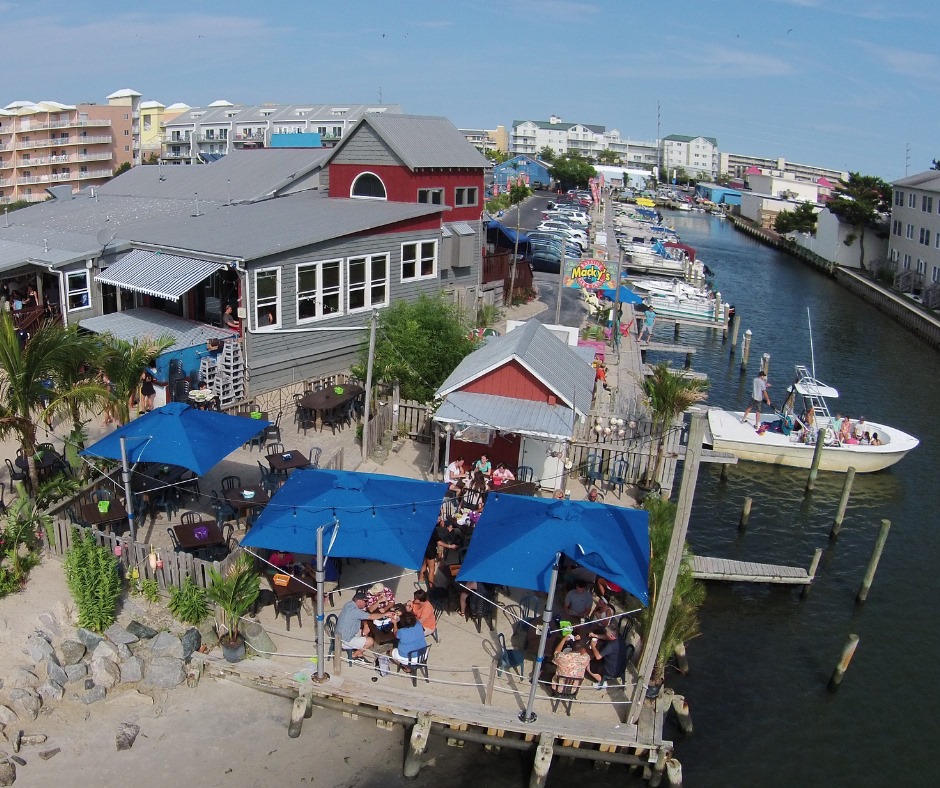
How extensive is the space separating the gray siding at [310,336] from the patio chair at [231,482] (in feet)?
17.9

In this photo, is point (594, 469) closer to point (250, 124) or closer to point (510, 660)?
point (510, 660)

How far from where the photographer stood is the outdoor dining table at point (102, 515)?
52.0ft

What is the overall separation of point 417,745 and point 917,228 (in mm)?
58783

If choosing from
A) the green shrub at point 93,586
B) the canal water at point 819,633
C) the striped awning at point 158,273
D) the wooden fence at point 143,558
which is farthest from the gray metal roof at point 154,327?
the canal water at point 819,633

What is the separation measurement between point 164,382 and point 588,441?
11477mm

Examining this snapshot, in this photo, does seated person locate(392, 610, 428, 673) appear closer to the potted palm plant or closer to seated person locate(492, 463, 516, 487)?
the potted palm plant

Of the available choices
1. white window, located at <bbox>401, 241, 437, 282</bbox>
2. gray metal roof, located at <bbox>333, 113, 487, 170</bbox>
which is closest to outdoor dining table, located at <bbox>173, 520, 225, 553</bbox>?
white window, located at <bbox>401, 241, 437, 282</bbox>

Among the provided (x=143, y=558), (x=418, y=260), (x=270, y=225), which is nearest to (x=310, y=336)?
(x=270, y=225)

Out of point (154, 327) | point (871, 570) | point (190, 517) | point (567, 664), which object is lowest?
point (871, 570)

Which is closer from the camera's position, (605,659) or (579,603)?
(605,659)

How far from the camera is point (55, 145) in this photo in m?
105

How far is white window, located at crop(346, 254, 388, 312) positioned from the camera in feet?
89.0

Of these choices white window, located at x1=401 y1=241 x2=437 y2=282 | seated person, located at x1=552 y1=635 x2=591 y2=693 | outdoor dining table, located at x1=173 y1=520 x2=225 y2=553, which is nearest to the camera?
seated person, located at x1=552 y1=635 x2=591 y2=693

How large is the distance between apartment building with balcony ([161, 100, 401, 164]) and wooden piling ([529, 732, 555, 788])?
104m
